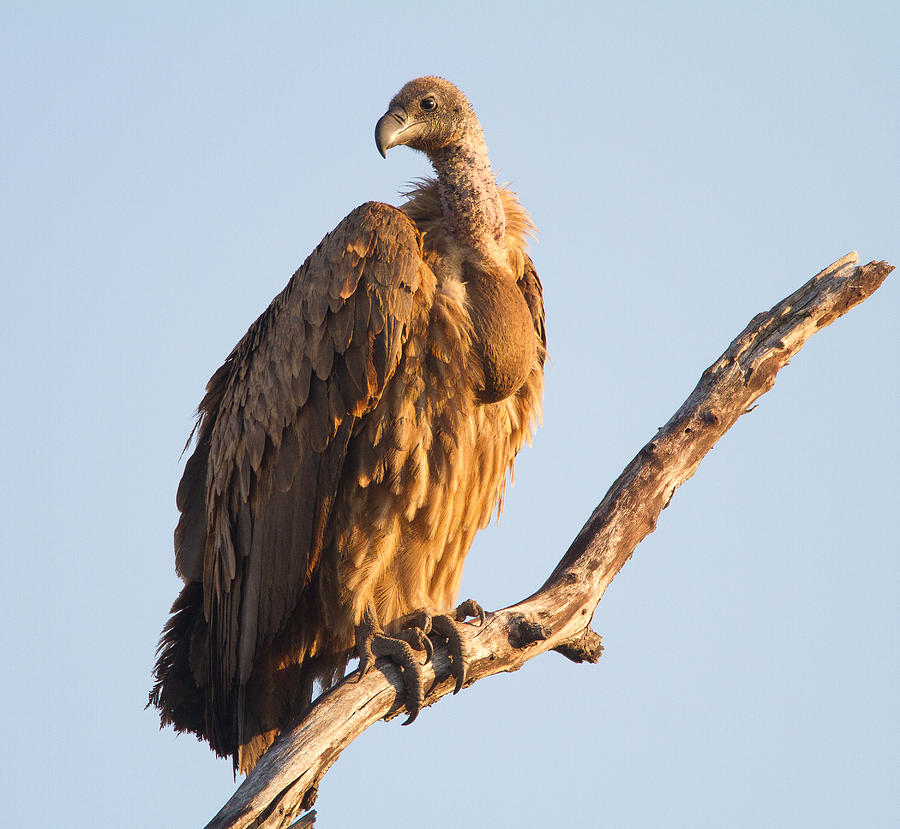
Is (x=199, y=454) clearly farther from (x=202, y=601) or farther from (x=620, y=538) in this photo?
(x=620, y=538)

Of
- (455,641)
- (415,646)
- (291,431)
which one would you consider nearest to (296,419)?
(291,431)

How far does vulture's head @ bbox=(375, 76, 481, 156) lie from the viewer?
618cm

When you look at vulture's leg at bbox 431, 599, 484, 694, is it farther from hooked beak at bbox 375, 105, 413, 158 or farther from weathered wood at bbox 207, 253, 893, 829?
hooked beak at bbox 375, 105, 413, 158

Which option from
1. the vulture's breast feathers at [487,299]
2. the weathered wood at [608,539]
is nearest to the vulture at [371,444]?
the vulture's breast feathers at [487,299]

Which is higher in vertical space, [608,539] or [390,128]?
[390,128]

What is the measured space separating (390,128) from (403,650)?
2.72 meters

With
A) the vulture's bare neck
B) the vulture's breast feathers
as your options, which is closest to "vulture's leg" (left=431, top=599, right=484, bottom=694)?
the vulture's breast feathers

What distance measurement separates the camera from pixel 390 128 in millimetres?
6094

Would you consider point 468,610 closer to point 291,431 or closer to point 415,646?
point 415,646

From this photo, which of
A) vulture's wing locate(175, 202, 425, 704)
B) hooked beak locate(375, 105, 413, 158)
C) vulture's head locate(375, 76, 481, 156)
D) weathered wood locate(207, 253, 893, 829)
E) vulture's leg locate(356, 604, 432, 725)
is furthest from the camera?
vulture's head locate(375, 76, 481, 156)

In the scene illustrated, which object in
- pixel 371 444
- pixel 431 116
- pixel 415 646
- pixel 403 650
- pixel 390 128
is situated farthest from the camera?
pixel 431 116

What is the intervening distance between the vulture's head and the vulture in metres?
0.01

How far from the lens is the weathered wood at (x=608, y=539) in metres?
4.94

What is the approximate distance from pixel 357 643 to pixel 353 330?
1595mm
